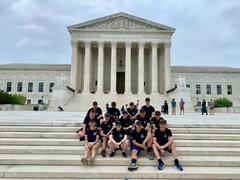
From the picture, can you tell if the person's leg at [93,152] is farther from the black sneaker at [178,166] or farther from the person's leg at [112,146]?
the black sneaker at [178,166]

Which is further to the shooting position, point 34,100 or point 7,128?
point 34,100

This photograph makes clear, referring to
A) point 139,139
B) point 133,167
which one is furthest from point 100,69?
point 133,167

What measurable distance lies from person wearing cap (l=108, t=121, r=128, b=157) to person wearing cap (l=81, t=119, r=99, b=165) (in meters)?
0.44

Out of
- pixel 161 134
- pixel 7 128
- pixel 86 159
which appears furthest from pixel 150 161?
pixel 7 128

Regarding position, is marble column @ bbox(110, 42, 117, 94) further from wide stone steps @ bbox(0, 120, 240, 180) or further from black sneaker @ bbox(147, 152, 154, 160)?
black sneaker @ bbox(147, 152, 154, 160)

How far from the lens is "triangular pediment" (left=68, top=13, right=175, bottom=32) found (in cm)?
4312

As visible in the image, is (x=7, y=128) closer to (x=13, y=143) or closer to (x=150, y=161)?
(x=13, y=143)

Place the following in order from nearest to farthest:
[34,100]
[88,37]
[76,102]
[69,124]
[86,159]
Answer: [86,159] → [69,124] → [76,102] → [88,37] → [34,100]

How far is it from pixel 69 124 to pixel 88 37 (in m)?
36.1

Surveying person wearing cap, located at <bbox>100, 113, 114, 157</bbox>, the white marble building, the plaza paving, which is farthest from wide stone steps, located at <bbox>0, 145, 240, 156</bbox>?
the white marble building

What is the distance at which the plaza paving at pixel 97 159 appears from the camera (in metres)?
5.74

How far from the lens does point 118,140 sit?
686 cm

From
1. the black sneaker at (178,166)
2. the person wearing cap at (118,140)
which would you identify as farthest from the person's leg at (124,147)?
the black sneaker at (178,166)

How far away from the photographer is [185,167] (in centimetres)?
625
